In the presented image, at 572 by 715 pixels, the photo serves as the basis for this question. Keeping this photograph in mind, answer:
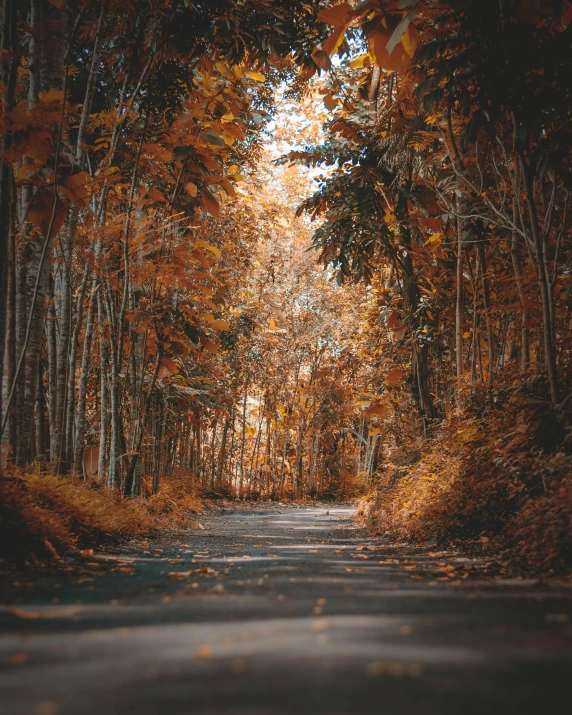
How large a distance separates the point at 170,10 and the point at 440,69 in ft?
9.99

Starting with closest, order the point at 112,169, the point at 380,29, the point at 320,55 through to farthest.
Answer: the point at 380,29 → the point at 320,55 → the point at 112,169

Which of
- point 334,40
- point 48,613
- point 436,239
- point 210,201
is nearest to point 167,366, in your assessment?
point 210,201

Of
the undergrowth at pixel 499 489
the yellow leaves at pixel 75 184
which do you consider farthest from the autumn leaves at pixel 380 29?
the undergrowth at pixel 499 489

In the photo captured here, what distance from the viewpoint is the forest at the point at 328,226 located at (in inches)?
215

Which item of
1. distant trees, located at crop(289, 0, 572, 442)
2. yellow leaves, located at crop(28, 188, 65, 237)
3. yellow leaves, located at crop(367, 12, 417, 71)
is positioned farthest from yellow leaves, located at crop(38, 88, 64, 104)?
yellow leaves, located at crop(367, 12, 417, 71)

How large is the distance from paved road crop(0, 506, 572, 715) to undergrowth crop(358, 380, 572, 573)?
0.86m

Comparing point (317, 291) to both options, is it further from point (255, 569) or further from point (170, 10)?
point (255, 569)

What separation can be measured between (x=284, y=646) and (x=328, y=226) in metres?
8.90

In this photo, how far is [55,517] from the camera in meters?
5.24

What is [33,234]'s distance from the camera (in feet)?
20.7

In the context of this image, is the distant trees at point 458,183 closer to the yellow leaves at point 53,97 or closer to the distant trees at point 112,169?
the distant trees at point 112,169

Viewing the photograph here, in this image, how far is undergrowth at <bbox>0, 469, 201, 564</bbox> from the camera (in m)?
4.53

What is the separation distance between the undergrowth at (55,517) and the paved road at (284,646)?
0.80m

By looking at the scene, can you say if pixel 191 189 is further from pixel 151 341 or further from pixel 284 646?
pixel 284 646
